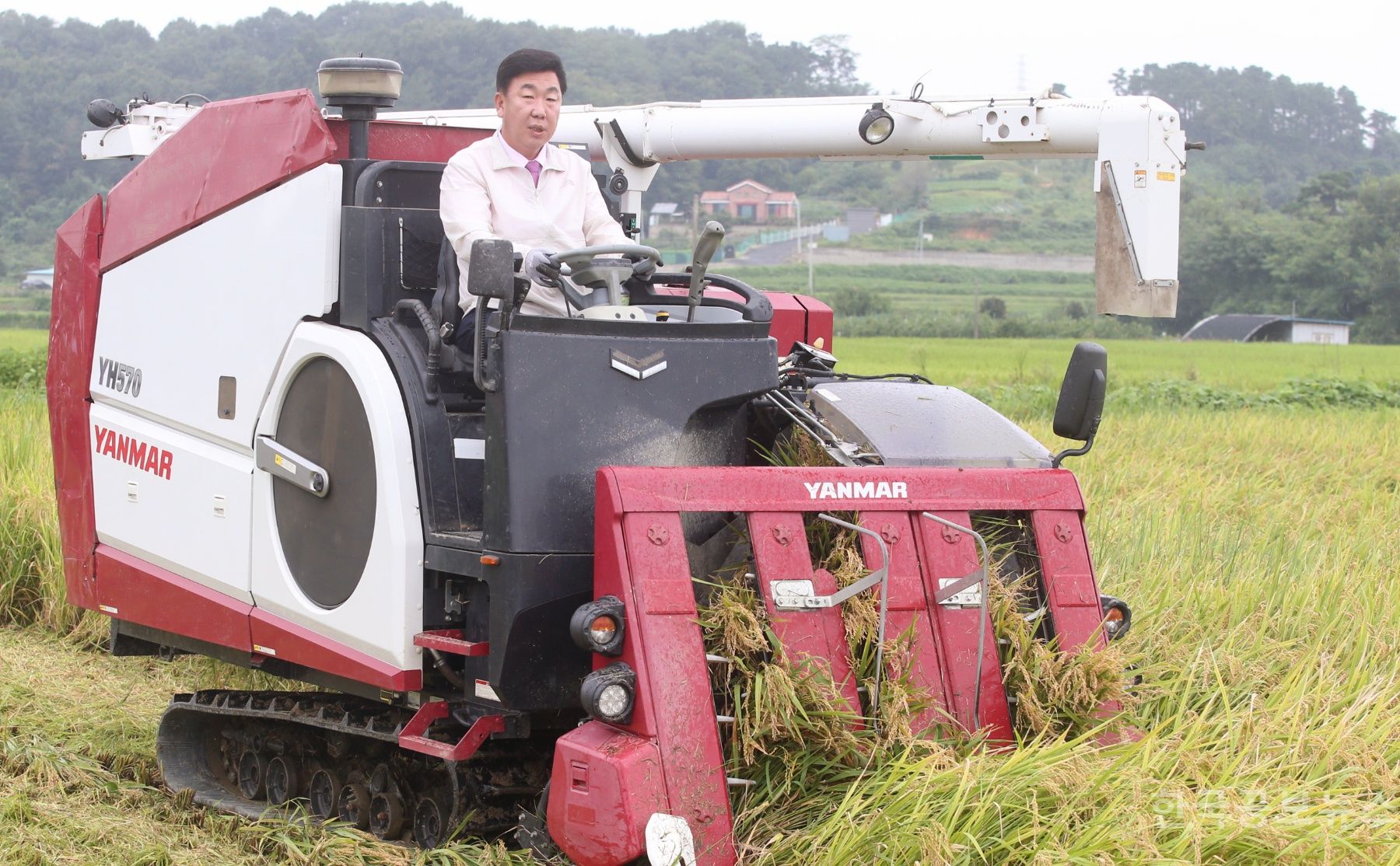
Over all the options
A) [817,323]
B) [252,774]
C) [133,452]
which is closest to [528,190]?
[133,452]

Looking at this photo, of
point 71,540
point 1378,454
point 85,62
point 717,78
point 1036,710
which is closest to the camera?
point 1036,710

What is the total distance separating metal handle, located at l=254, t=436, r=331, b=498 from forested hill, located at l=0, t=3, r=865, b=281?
39.4 meters

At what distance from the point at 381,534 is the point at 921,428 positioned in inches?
68.8

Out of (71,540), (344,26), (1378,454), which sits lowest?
(1378,454)

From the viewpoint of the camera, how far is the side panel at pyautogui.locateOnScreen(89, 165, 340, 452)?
552cm

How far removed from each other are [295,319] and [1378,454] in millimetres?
11481

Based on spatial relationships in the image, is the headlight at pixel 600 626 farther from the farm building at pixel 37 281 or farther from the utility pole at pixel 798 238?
the utility pole at pixel 798 238

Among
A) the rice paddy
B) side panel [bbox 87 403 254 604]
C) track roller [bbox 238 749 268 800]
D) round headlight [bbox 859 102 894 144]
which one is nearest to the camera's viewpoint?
the rice paddy

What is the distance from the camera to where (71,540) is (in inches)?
272

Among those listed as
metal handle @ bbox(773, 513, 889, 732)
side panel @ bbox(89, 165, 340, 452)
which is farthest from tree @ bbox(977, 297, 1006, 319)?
metal handle @ bbox(773, 513, 889, 732)

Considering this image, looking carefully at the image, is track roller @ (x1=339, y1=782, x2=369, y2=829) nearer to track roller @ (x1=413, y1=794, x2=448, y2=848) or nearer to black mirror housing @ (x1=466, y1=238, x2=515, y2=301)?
track roller @ (x1=413, y1=794, x2=448, y2=848)

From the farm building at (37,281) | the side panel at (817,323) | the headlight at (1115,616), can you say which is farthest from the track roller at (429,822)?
the farm building at (37,281)

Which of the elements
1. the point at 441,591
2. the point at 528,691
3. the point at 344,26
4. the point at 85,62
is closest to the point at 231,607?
the point at 441,591

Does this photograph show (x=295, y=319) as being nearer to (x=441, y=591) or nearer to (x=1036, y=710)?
(x=441, y=591)
